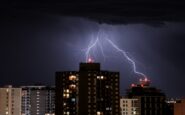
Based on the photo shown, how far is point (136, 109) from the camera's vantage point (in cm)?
10262

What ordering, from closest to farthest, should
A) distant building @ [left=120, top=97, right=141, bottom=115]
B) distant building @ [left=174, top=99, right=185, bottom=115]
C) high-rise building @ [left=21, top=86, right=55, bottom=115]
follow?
distant building @ [left=174, top=99, right=185, bottom=115] → distant building @ [left=120, top=97, right=141, bottom=115] → high-rise building @ [left=21, top=86, right=55, bottom=115]

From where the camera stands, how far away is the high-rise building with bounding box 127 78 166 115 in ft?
335

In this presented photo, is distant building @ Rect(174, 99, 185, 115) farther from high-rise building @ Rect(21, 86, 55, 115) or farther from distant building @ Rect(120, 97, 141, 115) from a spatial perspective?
high-rise building @ Rect(21, 86, 55, 115)

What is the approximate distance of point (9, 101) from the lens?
9419 centimetres

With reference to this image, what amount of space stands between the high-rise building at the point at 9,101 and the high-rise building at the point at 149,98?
18.9 metres

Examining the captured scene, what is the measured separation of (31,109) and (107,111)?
25.1 meters

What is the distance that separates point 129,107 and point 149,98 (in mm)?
4118

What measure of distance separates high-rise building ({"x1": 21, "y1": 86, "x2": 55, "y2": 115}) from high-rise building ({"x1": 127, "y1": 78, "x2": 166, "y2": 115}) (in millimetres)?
14037

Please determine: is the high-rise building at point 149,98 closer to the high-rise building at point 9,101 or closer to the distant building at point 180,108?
the high-rise building at point 9,101

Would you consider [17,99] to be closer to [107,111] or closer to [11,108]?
[11,108]

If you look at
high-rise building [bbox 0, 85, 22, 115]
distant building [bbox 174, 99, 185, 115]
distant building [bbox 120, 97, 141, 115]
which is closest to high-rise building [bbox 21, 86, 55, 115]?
high-rise building [bbox 0, 85, 22, 115]

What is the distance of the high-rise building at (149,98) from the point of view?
10206 cm

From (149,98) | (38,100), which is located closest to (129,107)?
(149,98)

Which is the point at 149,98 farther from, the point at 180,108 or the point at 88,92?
the point at 180,108
